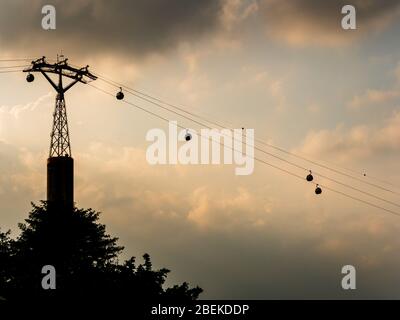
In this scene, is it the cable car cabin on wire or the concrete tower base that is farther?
the concrete tower base

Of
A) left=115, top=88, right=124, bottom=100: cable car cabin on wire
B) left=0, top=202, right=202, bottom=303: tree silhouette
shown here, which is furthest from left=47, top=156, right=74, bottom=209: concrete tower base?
left=115, top=88, right=124, bottom=100: cable car cabin on wire

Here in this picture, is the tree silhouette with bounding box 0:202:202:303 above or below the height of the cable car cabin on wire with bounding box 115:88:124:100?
below

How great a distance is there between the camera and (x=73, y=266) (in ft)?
146

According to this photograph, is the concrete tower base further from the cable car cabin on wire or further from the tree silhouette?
the cable car cabin on wire

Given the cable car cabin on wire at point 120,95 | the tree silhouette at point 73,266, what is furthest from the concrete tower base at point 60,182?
the cable car cabin on wire at point 120,95

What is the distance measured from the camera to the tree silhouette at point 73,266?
121ft

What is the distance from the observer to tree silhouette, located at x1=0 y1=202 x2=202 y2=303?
36750 mm

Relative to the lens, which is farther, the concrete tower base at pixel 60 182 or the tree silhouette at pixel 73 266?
the concrete tower base at pixel 60 182

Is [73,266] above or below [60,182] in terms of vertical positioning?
below

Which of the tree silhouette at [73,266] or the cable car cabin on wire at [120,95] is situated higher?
the cable car cabin on wire at [120,95]

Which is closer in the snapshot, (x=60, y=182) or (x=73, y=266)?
(x=73, y=266)

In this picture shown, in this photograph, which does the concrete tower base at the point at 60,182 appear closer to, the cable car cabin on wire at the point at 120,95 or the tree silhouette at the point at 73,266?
the tree silhouette at the point at 73,266
